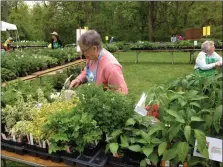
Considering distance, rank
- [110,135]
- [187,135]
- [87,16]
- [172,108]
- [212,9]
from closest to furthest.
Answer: [187,135], [172,108], [110,135], [212,9], [87,16]

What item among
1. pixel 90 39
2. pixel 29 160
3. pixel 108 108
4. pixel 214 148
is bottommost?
pixel 29 160

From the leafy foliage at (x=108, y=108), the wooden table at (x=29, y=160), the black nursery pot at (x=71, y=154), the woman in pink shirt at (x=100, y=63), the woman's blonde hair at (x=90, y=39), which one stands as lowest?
the wooden table at (x=29, y=160)

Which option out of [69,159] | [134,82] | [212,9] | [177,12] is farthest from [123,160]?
[177,12]

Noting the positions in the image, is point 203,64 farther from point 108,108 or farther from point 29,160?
point 29,160

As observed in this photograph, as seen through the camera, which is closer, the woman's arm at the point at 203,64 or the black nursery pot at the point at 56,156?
the black nursery pot at the point at 56,156

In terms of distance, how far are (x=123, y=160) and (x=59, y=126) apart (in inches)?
16.7

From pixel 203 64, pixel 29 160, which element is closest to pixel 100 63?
pixel 29 160

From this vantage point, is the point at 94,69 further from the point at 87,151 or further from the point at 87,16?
the point at 87,16

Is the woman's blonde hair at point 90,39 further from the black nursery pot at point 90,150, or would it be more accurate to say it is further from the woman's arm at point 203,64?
the woman's arm at point 203,64

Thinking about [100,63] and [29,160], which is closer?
[29,160]

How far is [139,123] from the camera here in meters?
1.58

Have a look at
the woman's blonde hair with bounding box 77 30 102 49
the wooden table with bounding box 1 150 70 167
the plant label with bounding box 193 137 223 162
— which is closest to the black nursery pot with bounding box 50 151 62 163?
the wooden table with bounding box 1 150 70 167

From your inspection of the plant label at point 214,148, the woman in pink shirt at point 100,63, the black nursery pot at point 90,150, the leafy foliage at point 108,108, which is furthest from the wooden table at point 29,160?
the woman in pink shirt at point 100,63

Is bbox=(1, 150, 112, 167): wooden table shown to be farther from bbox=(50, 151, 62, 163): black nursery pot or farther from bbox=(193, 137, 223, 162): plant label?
bbox=(193, 137, 223, 162): plant label
